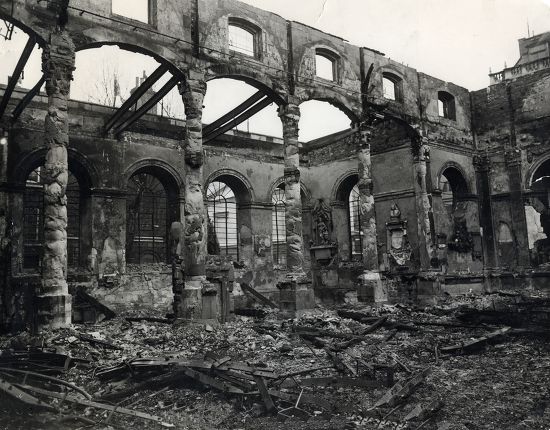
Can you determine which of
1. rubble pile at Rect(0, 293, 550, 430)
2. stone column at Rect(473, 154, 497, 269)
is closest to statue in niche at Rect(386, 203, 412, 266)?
stone column at Rect(473, 154, 497, 269)

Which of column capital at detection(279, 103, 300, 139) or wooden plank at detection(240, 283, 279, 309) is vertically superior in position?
column capital at detection(279, 103, 300, 139)

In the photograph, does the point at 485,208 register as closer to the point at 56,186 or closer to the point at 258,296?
the point at 258,296

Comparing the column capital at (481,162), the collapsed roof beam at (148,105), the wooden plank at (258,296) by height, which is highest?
the collapsed roof beam at (148,105)

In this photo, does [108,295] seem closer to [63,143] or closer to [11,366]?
[63,143]

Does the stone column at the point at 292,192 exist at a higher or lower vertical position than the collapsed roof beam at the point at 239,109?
lower

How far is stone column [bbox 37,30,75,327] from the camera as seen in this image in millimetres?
9016

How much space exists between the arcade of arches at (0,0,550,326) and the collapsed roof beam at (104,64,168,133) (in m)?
0.16

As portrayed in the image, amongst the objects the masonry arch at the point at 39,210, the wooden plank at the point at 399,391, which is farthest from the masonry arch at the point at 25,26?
the wooden plank at the point at 399,391

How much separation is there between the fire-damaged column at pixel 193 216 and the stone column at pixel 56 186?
256 cm

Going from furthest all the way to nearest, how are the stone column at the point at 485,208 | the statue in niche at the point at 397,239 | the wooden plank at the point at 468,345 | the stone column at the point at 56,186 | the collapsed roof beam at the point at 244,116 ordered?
the stone column at the point at 485,208 < the statue in niche at the point at 397,239 < the collapsed roof beam at the point at 244,116 < the stone column at the point at 56,186 < the wooden plank at the point at 468,345

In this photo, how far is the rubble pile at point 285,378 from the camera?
16.1 feet

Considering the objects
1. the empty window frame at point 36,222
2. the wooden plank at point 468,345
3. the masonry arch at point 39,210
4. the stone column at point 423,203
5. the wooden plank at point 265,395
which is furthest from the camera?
the empty window frame at point 36,222

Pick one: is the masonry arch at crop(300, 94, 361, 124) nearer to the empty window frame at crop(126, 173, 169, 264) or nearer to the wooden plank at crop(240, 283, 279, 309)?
the wooden plank at crop(240, 283, 279, 309)

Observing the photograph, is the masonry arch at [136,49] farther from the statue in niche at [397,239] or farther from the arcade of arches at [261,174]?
the statue in niche at [397,239]
